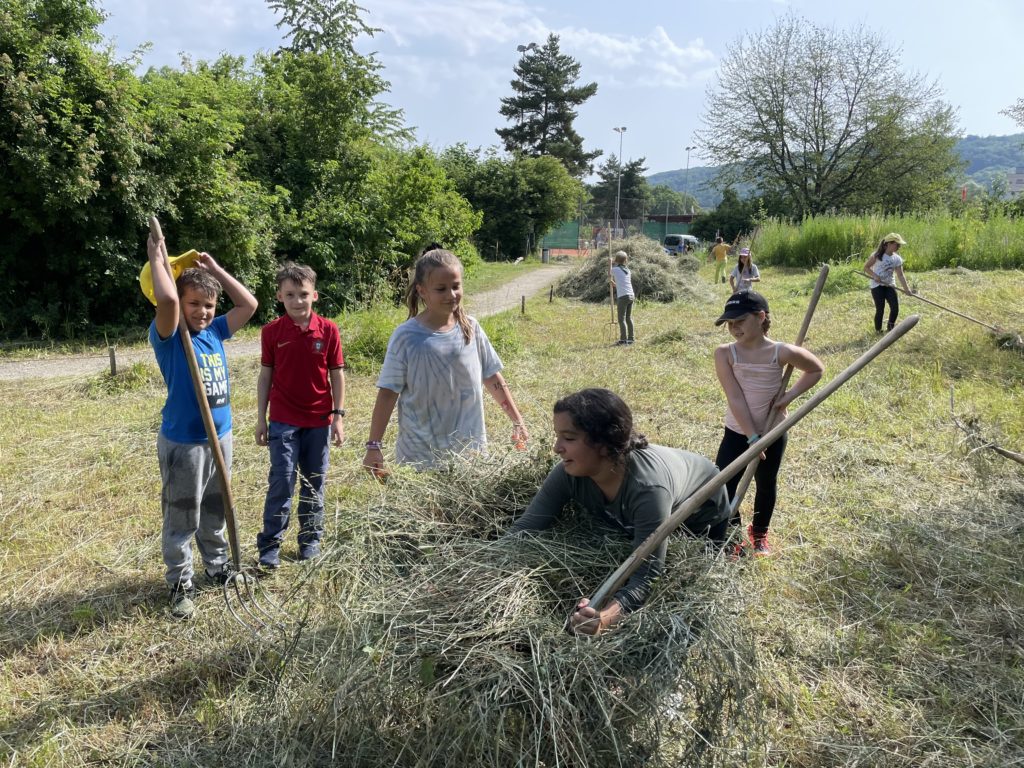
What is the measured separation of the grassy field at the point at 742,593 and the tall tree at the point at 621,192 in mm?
62112

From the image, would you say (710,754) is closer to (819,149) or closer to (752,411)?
(752,411)

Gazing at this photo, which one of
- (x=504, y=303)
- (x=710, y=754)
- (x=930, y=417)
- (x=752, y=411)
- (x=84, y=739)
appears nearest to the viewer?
(x=710, y=754)

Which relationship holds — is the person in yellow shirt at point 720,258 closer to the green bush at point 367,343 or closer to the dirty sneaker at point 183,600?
the green bush at point 367,343

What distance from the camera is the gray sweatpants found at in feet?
9.79

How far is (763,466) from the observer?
11.7 feet

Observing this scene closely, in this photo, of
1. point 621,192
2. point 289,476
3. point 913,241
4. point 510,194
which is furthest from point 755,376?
point 621,192

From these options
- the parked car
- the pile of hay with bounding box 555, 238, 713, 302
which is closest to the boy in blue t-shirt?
the pile of hay with bounding box 555, 238, 713, 302

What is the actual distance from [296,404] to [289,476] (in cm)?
37

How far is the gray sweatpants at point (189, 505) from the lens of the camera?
9.79 ft

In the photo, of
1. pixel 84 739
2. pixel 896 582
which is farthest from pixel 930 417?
pixel 84 739

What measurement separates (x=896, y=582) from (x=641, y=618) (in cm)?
239

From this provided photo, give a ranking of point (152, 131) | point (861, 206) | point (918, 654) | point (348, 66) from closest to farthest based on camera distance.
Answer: point (918, 654) → point (152, 131) → point (348, 66) → point (861, 206)

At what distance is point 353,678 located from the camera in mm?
1793

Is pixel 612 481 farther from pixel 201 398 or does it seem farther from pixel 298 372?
pixel 298 372
